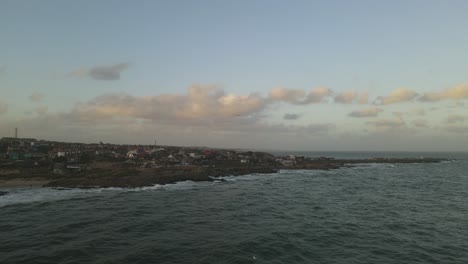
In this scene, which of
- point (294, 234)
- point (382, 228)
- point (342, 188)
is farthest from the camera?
point (342, 188)

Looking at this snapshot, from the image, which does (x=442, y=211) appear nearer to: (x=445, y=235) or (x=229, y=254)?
(x=445, y=235)

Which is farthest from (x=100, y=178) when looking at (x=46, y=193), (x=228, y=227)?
(x=228, y=227)

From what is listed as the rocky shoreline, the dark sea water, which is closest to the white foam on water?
the dark sea water

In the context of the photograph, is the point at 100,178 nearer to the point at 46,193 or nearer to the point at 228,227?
the point at 46,193

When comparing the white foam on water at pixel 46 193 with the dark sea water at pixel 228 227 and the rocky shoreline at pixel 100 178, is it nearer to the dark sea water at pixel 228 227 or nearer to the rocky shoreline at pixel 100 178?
the dark sea water at pixel 228 227

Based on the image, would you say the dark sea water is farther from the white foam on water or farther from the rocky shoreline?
the rocky shoreline

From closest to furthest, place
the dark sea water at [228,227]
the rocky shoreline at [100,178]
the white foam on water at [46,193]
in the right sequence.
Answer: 1. the dark sea water at [228,227]
2. the white foam on water at [46,193]
3. the rocky shoreline at [100,178]

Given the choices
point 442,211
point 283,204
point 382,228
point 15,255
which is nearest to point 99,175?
point 283,204

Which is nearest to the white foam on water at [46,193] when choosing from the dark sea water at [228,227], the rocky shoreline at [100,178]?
the dark sea water at [228,227]
